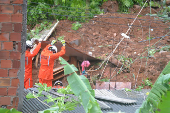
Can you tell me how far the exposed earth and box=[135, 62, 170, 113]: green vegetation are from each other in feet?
22.1

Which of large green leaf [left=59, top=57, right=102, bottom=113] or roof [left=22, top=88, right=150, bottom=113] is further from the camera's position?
roof [left=22, top=88, right=150, bottom=113]

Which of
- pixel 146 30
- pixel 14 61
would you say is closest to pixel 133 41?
pixel 146 30

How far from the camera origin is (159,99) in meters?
2.15

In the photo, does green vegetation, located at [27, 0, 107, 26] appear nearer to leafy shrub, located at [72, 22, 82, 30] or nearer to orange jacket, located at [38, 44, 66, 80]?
leafy shrub, located at [72, 22, 82, 30]

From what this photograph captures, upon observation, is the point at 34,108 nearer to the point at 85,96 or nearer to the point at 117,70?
the point at 85,96

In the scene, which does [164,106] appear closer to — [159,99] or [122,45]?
[159,99]

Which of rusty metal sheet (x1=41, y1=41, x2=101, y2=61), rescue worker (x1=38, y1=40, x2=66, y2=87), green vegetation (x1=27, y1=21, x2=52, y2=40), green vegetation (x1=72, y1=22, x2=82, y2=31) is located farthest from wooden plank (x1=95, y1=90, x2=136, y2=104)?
green vegetation (x1=72, y1=22, x2=82, y2=31)

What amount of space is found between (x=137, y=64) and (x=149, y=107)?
351 inches

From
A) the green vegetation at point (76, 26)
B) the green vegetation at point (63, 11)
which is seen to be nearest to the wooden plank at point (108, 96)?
the green vegetation at point (76, 26)

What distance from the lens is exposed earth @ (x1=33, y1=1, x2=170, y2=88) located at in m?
10.3

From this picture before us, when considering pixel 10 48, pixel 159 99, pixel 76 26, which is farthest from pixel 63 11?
pixel 159 99

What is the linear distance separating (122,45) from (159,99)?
1021 centimetres

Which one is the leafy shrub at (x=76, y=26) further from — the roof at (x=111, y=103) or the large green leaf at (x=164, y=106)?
the large green leaf at (x=164, y=106)

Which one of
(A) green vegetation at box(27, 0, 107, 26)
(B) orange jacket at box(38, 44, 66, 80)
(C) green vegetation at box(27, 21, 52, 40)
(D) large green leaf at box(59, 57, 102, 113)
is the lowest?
(B) orange jacket at box(38, 44, 66, 80)
